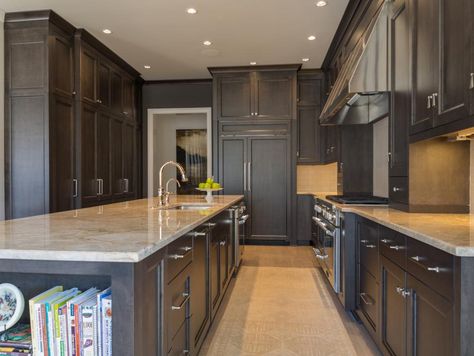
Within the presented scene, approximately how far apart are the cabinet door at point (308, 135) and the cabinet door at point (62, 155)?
3.36 m

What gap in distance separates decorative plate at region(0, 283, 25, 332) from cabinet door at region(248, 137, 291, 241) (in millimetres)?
4425

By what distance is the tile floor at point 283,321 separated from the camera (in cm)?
216

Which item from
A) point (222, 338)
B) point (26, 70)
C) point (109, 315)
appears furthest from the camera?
point (26, 70)

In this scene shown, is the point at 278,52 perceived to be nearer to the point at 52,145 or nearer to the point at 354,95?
the point at 354,95

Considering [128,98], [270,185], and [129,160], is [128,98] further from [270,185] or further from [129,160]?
[270,185]

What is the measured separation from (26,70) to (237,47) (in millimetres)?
2580

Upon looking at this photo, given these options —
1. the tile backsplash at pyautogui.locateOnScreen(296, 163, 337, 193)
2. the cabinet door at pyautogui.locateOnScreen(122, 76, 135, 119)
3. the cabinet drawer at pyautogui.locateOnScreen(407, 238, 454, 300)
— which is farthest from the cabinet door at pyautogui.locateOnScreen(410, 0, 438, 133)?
the cabinet door at pyautogui.locateOnScreen(122, 76, 135, 119)

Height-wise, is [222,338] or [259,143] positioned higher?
[259,143]

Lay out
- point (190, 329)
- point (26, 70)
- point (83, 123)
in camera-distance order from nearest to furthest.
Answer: point (190, 329) → point (26, 70) → point (83, 123)

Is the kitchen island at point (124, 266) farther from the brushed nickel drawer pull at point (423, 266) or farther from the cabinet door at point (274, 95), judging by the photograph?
the cabinet door at point (274, 95)

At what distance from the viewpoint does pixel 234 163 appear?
5.53 m

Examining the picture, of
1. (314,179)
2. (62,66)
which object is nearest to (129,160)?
(62,66)

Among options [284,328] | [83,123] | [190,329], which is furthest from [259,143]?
[190,329]

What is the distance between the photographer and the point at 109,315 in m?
1.08
